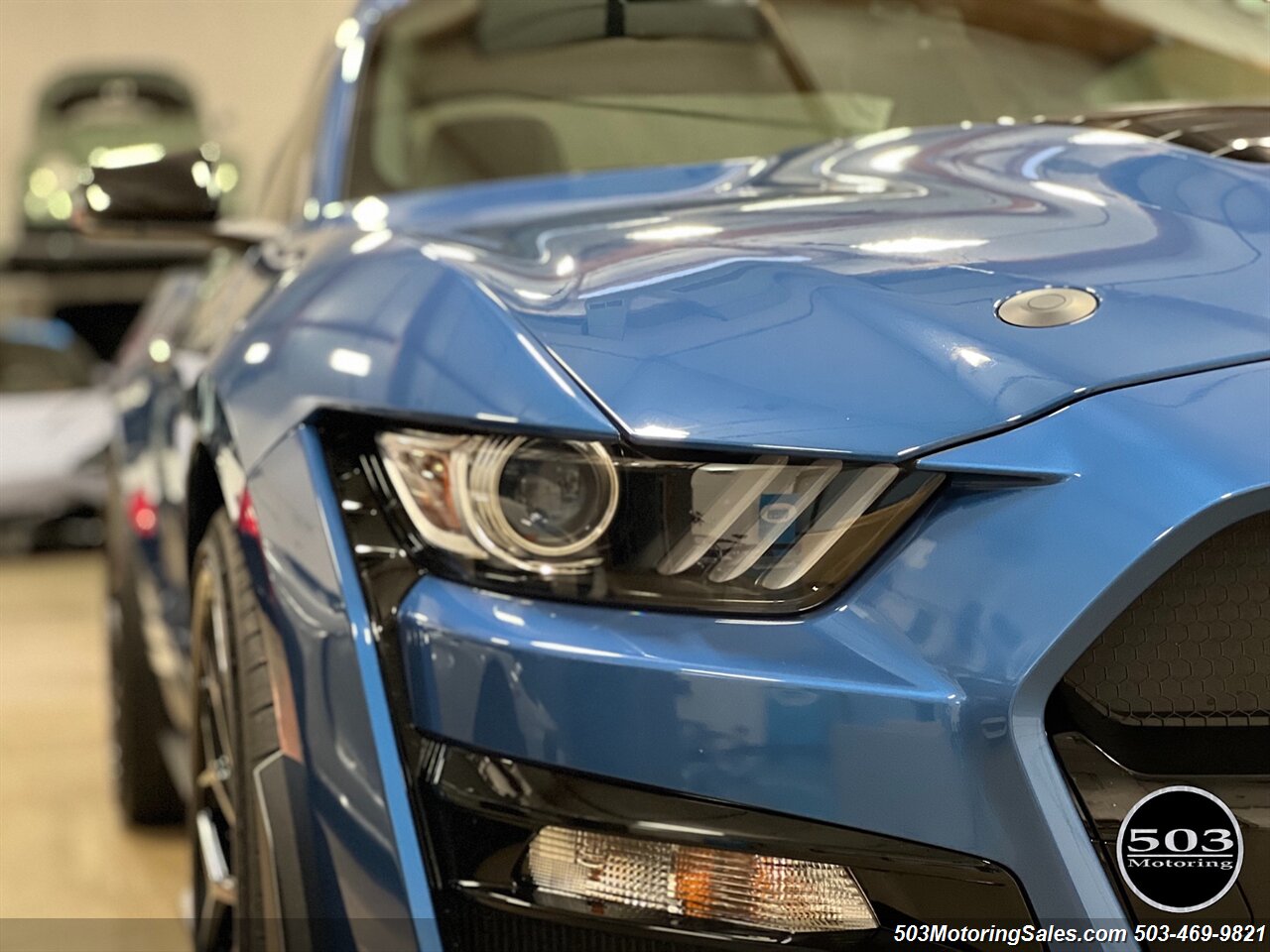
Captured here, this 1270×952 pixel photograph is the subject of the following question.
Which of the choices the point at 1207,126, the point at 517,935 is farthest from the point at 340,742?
the point at 1207,126

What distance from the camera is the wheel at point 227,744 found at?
127 cm

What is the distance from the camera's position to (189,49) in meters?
10.0

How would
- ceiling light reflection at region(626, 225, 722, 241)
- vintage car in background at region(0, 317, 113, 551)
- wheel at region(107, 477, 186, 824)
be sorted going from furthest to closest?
vintage car in background at region(0, 317, 113, 551), wheel at region(107, 477, 186, 824), ceiling light reflection at region(626, 225, 722, 241)

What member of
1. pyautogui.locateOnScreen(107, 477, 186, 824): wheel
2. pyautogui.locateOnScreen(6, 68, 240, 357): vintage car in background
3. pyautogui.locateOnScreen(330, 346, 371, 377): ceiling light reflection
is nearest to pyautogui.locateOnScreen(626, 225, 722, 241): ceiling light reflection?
pyautogui.locateOnScreen(330, 346, 371, 377): ceiling light reflection

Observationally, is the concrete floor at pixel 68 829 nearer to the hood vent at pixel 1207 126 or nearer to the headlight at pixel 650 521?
the headlight at pixel 650 521

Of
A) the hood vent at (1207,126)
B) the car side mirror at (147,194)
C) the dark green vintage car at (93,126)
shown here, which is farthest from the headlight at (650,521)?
the dark green vintage car at (93,126)

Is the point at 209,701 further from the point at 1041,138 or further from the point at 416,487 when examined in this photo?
the point at 1041,138

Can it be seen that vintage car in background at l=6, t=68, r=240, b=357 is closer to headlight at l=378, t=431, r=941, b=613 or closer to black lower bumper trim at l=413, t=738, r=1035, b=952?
headlight at l=378, t=431, r=941, b=613

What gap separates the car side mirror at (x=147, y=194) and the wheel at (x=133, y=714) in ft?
1.98

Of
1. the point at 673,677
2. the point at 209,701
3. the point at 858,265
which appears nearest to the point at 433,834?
the point at 673,677

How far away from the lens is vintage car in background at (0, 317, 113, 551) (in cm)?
562

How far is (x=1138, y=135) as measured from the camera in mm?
1523

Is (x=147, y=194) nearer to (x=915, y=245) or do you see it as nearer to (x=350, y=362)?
(x=350, y=362)

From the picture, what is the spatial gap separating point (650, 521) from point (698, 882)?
0.24 meters
